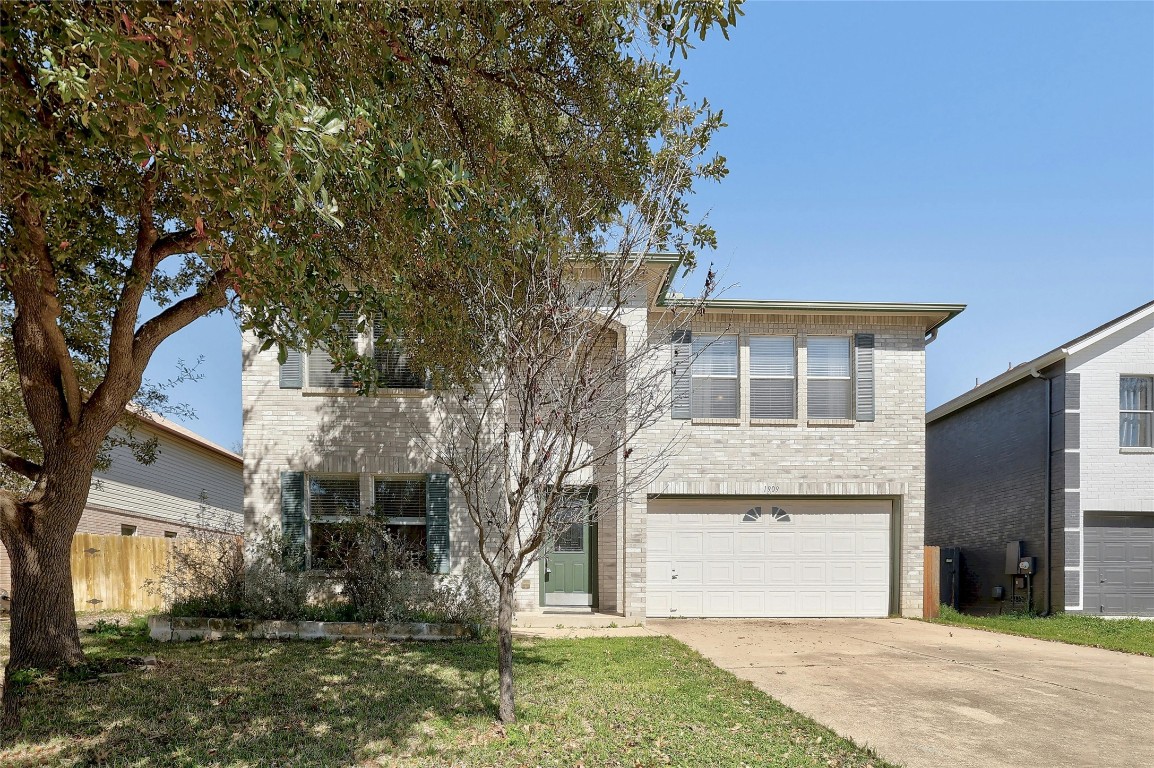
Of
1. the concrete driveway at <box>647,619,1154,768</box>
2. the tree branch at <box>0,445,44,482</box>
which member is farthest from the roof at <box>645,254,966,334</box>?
the tree branch at <box>0,445,44,482</box>

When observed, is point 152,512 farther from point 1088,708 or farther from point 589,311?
point 1088,708

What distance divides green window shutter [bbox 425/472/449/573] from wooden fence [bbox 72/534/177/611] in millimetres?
7199

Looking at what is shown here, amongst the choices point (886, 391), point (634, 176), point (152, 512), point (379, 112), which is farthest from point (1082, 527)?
point (152, 512)

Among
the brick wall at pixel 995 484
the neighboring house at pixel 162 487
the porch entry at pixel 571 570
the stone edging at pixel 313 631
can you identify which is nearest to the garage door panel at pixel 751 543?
the porch entry at pixel 571 570

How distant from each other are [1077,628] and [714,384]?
7720mm

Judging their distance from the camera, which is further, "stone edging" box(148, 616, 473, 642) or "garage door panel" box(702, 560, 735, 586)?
"garage door panel" box(702, 560, 735, 586)

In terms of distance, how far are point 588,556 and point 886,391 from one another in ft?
21.5

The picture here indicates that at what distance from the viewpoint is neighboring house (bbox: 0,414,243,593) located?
18047 millimetres

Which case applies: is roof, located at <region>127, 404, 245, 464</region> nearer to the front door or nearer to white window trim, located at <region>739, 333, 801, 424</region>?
the front door

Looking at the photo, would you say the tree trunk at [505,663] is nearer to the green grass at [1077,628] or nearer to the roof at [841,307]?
the roof at [841,307]

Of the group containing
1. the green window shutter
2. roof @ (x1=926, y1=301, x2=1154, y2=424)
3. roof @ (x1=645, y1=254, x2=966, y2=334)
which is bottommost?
the green window shutter

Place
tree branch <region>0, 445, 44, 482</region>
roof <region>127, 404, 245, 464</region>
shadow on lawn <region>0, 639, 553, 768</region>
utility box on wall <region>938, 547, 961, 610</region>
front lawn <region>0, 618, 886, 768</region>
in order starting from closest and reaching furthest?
front lawn <region>0, 618, 886, 768</region> → shadow on lawn <region>0, 639, 553, 768</region> → tree branch <region>0, 445, 44, 482</region> → utility box on wall <region>938, 547, 961, 610</region> → roof <region>127, 404, 245, 464</region>

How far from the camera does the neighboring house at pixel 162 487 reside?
59.2 feet

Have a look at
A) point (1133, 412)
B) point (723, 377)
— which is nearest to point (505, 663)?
point (723, 377)
